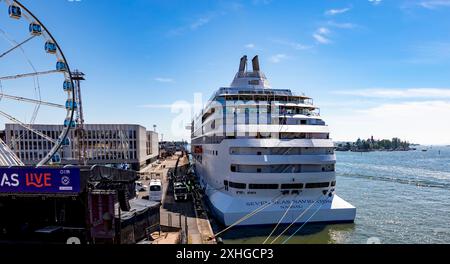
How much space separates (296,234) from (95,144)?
47.5m

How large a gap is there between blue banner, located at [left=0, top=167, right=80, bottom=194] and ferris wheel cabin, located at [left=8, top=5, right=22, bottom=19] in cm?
1219

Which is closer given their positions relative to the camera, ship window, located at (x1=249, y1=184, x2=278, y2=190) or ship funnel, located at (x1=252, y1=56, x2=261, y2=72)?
ship window, located at (x1=249, y1=184, x2=278, y2=190)

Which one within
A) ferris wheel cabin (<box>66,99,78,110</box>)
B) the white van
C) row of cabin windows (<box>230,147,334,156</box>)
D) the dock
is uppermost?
ferris wheel cabin (<box>66,99,78,110</box>)

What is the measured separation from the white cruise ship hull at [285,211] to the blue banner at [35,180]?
11.3m

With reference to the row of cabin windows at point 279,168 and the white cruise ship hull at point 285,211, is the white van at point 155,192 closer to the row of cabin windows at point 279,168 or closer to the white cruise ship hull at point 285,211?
the white cruise ship hull at point 285,211

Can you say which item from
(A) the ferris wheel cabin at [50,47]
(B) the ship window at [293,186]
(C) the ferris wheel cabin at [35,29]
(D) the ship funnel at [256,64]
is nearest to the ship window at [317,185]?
(B) the ship window at [293,186]

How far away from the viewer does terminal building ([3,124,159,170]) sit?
54.0 metres

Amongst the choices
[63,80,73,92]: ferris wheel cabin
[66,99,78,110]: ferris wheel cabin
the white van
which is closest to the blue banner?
[66,99,78,110]: ferris wheel cabin

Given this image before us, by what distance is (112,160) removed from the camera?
58.2 meters

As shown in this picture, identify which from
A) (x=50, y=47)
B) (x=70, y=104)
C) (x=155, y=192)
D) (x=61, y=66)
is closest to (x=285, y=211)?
(x=155, y=192)

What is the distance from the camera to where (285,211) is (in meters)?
20.6

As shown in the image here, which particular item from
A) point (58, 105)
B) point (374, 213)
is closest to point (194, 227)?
point (58, 105)

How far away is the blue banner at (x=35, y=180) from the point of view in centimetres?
1153

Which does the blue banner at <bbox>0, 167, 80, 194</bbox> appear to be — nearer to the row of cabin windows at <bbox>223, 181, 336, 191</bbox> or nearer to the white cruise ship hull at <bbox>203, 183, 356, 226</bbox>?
the white cruise ship hull at <bbox>203, 183, 356, 226</bbox>
